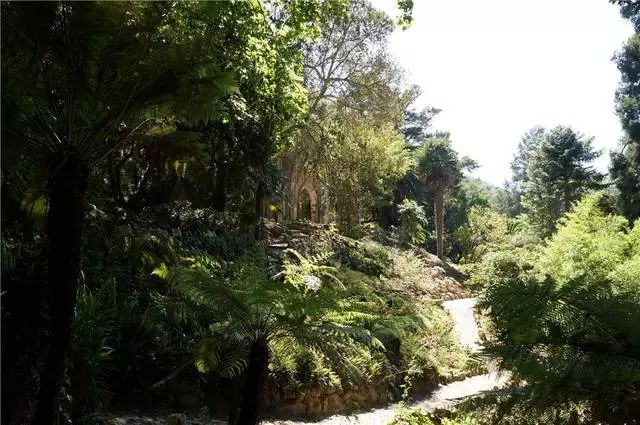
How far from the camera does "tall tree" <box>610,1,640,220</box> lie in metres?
17.9

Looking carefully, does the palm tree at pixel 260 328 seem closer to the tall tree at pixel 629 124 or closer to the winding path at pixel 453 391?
the winding path at pixel 453 391

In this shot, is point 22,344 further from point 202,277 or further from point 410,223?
point 410,223

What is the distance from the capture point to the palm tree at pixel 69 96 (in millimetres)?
2879

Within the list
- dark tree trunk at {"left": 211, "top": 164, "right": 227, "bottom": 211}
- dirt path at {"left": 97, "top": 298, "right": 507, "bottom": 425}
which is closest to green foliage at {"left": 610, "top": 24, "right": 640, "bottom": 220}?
dirt path at {"left": 97, "top": 298, "right": 507, "bottom": 425}

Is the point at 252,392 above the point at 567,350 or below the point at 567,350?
below

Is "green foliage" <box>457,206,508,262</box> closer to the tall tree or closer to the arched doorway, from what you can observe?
the tall tree

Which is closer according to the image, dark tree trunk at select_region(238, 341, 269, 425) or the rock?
dark tree trunk at select_region(238, 341, 269, 425)

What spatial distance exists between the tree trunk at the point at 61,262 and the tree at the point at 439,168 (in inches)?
831


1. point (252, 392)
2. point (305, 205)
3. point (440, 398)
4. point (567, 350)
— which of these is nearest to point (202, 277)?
point (252, 392)

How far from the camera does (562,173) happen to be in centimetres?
2291

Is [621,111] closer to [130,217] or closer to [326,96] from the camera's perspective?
[326,96]

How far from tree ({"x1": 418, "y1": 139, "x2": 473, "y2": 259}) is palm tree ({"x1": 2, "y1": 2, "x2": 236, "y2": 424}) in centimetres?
2042

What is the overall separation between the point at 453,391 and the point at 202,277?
5118mm

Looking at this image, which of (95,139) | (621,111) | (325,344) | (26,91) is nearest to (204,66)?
(95,139)
